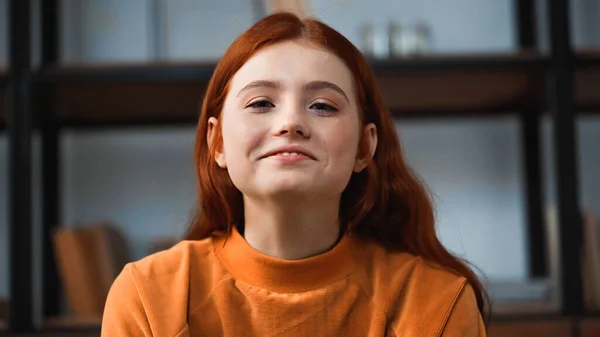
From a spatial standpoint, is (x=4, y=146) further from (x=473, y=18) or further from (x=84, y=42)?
(x=473, y=18)

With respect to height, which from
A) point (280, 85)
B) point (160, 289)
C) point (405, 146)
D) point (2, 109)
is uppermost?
point (280, 85)

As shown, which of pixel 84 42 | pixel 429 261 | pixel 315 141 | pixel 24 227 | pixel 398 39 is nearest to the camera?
pixel 315 141

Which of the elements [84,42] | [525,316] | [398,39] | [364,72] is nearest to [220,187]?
→ [364,72]

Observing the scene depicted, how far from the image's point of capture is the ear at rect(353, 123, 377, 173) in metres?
0.96

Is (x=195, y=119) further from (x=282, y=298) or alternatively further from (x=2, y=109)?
(x=282, y=298)

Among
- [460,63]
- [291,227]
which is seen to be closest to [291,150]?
[291,227]

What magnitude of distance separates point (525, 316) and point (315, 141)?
924mm

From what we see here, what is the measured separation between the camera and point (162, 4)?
1930 mm

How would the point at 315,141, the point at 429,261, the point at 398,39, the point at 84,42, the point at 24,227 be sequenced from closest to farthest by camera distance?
the point at 315,141 < the point at 429,261 < the point at 24,227 < the point at 398,39 < the point at 84,42

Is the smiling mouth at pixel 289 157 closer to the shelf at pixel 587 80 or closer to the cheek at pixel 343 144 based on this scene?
the cheek at pixel 343 144

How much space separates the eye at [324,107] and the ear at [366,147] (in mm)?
88

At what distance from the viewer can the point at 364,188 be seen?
39.2 inches

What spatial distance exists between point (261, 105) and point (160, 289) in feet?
0.80

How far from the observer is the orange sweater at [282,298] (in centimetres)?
88
